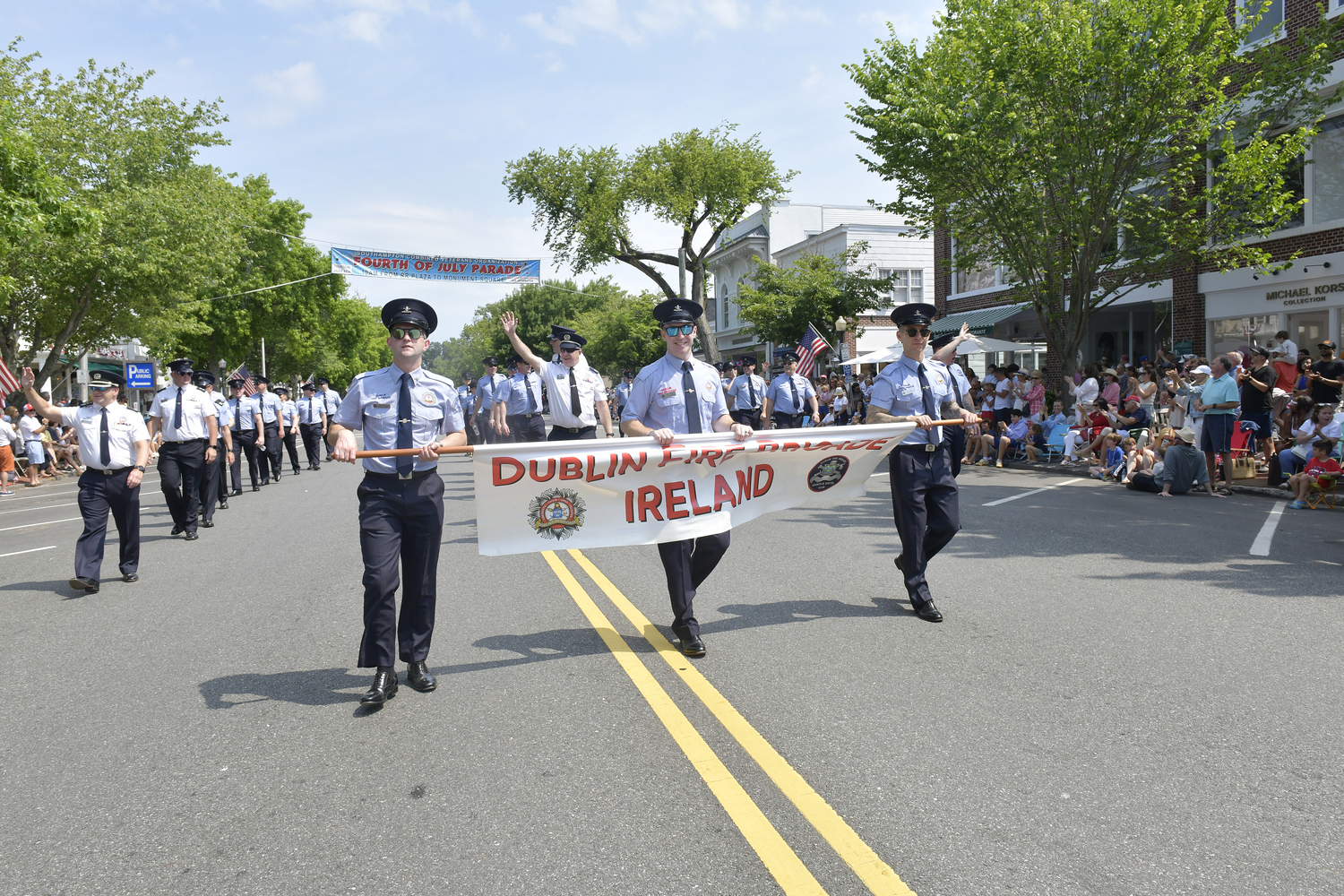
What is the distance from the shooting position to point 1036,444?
19844mm

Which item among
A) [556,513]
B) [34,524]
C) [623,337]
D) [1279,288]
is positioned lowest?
[34,524]

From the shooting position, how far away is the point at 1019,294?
21.0m

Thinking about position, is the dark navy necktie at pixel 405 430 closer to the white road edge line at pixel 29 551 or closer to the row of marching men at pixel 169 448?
the row of marching men at pixel 169 448

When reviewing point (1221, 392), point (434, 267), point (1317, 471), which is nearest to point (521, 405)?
point (1221, 392)

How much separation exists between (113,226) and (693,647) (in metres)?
24.0

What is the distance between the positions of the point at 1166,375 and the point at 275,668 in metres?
16.0

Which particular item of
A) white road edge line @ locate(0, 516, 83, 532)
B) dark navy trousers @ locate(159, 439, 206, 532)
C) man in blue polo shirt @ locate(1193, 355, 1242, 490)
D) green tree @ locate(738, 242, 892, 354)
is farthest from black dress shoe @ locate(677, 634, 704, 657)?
green tree @ locate(738, 242, 892, 354)

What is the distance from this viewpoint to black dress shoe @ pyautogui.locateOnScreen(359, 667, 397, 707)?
4863mm

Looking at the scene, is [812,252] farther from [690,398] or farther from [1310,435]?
[690,398]

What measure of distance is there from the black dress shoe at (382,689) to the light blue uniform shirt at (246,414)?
43.9 ft

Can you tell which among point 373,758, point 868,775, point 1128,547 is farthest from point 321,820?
point 1128,547

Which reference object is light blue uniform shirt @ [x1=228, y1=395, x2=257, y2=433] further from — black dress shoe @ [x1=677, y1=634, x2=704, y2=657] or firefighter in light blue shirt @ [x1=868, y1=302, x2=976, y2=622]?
black dress shoe @ [x1=677, y1=634, x2=704, y2=657]

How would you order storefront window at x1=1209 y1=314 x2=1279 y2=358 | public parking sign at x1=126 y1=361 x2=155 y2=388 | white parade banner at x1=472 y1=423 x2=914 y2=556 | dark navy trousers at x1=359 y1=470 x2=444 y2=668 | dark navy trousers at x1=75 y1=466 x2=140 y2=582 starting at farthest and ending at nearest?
public parking sign at x1=126 y1=361 x2=155 y2=388 → storefront window at x1=1209 y1=314 x2=1279 y2=358 → dark navy trousers at x1=75 y1=466 x2=140 y2=582 → white parade banner at x1=472 y1=423 x2=914 y2=556 → dark navy trousers at x1=359 y1=470 x2=444 y2=668

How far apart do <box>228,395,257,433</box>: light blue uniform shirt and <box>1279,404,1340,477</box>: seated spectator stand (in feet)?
52.2
